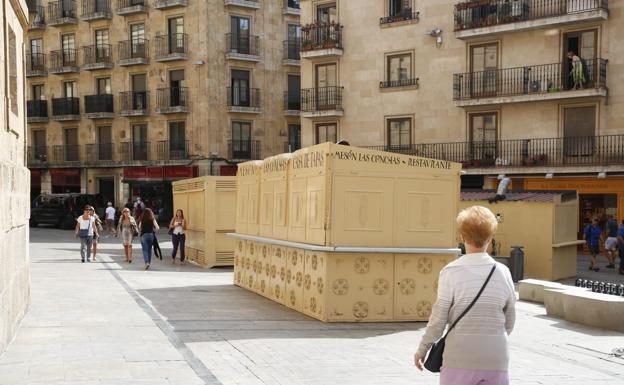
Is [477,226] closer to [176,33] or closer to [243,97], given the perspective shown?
[243,97]

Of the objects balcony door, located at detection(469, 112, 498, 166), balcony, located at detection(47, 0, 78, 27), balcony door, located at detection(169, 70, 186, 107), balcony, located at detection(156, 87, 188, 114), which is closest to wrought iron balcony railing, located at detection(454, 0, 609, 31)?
balcony door, located at detection(469, 112, 498, 166)

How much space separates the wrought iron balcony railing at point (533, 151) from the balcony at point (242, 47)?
14566 mm

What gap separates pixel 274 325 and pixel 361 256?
1.64 metres

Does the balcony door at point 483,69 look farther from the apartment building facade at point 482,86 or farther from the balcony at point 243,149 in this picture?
the balcony at point 243,149

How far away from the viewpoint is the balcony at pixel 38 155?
49.4m

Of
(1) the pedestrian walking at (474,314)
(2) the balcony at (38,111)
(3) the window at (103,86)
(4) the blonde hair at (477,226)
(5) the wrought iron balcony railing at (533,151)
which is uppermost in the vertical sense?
(3) the window at (103,86)

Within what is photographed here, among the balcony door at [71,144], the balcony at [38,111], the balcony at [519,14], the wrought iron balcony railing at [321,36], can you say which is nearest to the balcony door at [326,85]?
the wrought iron balcony railing at [321,36]

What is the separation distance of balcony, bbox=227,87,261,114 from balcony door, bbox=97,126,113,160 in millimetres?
8562

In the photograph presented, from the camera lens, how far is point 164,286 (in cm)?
1545

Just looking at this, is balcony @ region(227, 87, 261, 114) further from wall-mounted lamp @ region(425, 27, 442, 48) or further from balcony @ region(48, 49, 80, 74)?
wall-mounted lamp @ region(425, 27, 442, 48)

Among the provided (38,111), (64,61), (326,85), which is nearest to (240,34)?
(326,85)

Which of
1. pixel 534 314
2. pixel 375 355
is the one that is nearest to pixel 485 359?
pixel 375 355

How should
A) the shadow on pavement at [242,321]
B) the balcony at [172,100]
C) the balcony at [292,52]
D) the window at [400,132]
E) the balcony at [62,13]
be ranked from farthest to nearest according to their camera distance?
the balcony at [62,13], the balcony at [292,52], the balcony at [172,100], the window at [400,132], the shadow on pavement at [242,321]

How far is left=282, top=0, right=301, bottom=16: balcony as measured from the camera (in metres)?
45.3
